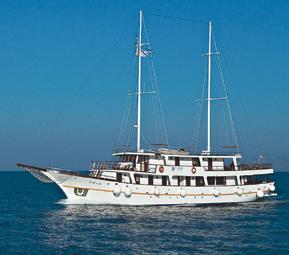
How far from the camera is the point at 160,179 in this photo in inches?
2025

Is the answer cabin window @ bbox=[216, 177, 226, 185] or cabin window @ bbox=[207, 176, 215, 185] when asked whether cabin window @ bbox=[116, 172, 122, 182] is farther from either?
cabin window @ bbox=[216, 177, 226, 185]

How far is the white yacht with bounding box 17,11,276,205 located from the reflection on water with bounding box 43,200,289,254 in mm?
1266

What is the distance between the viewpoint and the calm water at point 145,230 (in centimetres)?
3162

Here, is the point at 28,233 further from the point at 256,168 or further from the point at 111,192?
the point at 256,168

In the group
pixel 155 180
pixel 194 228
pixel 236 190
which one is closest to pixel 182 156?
pixel 155 180

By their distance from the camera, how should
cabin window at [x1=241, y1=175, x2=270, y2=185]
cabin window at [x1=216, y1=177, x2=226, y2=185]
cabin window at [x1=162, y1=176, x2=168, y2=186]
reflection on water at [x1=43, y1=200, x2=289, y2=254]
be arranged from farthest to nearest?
cabin window at [x1=241, y1=175, x2=270, y2=185]
cabin window at [x1=216, y1=177, x2=226, y2=185]
cabin window at [x1=162, y1=176, x2=168, y2=186]
reflection on water at [x1=43, y1=200, x2=289, y2=254]

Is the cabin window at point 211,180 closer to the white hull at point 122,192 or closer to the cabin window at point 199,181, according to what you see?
the cabin window at point 199,181

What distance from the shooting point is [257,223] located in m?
41.7

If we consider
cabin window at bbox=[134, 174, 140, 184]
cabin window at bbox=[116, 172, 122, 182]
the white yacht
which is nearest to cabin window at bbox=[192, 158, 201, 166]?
the white yacht

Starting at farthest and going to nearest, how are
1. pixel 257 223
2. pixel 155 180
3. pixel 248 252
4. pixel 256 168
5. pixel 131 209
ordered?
pixel 256 168 < pixel 155 180 < pixel 131 209 < pixel 257 223 < pixel 248 252

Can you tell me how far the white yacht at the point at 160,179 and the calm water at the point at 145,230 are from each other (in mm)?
1406

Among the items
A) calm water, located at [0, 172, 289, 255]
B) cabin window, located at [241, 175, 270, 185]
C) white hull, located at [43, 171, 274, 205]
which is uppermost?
cabin window, located at [241, 175, 270, 185]

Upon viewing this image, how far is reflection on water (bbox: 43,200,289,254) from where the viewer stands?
32031 mm

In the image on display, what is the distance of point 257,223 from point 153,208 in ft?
36.2
